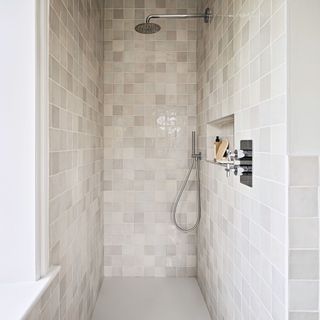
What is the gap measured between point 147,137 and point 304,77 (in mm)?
1840

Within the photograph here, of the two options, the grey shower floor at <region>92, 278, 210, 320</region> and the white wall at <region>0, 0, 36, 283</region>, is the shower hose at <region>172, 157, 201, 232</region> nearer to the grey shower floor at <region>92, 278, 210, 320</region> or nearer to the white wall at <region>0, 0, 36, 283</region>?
the grey shower floor at <region>92, 278, 210, 320</region>

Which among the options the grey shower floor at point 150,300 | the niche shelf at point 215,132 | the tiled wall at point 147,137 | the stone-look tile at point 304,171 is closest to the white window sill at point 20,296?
the stone-look tile at point 304,171

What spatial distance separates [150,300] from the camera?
89.6 inches

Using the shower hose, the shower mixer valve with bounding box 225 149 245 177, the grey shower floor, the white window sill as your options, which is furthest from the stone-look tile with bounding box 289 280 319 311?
the shower hose

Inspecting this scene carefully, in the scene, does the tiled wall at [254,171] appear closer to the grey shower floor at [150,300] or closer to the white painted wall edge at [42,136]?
the grey shower floor at [150,300]

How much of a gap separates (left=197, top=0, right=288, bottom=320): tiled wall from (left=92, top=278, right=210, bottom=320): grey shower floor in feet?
0.80

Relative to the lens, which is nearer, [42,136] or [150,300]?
[42,136]

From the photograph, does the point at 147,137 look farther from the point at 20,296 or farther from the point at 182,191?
the point at 20,296

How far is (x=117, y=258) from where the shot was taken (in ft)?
8.79

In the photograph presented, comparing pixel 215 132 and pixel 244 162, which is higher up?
pixel 215 132

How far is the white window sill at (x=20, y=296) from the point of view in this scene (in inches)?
34.7

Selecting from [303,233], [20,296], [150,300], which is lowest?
[150,300]

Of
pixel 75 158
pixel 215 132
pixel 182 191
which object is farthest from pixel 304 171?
pixel 182 191

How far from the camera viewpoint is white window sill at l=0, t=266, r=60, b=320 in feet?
2.89
